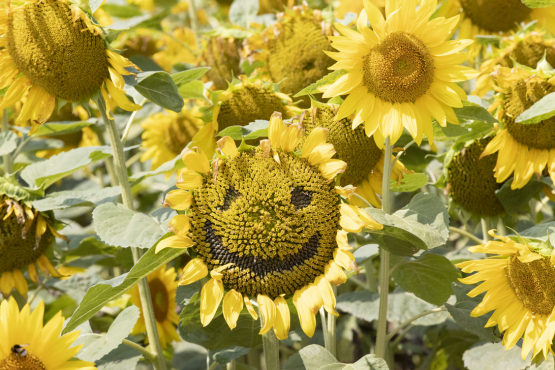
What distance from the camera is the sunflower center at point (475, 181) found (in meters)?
1.62

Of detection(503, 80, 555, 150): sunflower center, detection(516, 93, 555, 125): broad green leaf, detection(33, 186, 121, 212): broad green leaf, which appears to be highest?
detection(516, 93, 555, 125): broad green leaf

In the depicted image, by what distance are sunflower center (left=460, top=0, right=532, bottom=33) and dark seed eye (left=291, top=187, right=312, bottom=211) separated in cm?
133

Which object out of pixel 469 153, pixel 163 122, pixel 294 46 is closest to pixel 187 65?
pixel 163 122

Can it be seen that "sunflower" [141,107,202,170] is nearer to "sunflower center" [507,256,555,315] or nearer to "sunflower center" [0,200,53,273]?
"sunflower center" [0,200,53,273]

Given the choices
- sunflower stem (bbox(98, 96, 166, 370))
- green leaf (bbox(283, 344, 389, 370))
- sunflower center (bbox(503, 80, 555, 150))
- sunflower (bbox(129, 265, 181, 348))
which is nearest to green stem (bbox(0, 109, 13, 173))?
sunflower (bbox(129, 265, 181, 348))

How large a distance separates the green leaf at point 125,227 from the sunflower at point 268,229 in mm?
154

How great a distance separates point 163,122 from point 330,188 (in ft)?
5.38

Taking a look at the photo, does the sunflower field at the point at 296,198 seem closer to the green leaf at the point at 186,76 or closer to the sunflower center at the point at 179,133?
the green leaf at the point at 186,76

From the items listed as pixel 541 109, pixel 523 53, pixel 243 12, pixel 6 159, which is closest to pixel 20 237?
pixel 6 159

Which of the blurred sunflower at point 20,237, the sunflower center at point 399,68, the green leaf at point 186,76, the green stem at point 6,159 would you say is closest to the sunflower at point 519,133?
the sunflower center at point 399,68

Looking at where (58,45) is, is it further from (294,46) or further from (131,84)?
(294,46)

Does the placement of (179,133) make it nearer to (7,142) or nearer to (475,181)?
(7,142)

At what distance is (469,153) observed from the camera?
1634 millimetres

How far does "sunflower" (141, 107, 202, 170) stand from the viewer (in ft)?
8.18
